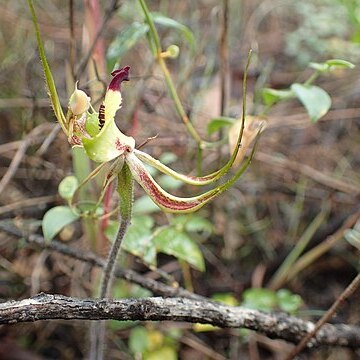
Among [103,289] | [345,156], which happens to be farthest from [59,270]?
[345,156]

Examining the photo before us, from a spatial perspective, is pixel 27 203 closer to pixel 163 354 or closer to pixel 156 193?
pixel 163 354

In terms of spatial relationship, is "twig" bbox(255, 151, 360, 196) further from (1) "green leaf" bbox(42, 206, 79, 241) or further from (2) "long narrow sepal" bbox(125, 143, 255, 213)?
(2) "long narrow sepal" bbox(125, 143, 255, 213)

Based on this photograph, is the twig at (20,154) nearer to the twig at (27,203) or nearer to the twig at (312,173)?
the twig at (27,203)

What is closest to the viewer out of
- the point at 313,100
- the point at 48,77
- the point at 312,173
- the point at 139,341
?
the point at 48,77

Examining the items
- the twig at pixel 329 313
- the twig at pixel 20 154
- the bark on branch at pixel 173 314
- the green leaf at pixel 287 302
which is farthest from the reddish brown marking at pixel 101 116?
the green leaf at pixel 287 302

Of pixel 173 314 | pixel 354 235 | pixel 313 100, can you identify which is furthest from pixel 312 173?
pixel 173 314

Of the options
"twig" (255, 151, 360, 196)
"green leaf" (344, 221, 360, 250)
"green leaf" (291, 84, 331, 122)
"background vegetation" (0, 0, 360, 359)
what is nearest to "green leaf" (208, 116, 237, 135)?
"background vegetation" (0, 0, 360, 359)
